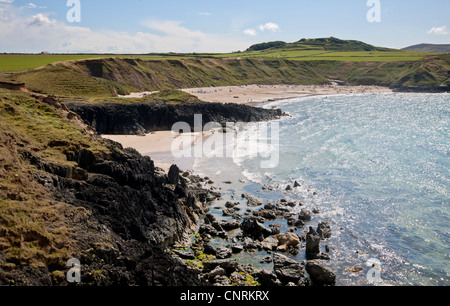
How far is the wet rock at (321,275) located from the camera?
2092cm

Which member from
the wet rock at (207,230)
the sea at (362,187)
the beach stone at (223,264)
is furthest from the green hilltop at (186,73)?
the beach stone at (223,264)

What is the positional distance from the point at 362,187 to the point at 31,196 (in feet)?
111

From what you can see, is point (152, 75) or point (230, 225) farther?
point (152, 75)

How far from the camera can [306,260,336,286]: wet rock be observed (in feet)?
68.6

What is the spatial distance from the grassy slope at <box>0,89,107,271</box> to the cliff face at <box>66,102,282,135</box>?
33407 millimetres

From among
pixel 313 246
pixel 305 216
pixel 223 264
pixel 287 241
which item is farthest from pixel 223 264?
pixel 305 216

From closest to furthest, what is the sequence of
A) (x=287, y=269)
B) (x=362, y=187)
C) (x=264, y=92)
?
1. (x=287, y=269)
2. (x=362, y=187)
3. (x=264, y=92)

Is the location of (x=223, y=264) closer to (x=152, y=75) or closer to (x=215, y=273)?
(x=215, y=273)

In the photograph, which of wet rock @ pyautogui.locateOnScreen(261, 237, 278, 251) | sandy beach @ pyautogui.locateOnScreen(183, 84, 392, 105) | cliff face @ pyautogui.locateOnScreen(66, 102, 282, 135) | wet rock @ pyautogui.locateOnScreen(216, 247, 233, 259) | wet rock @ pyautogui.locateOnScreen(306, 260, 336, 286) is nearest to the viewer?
wet rock @ pyautogui.locateOnScreen(306, 260, 336, 286)

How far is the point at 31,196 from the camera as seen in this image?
707 inches

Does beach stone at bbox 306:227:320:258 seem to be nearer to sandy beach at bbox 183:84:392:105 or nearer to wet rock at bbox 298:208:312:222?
wet rock at bbox 298:208:312:222

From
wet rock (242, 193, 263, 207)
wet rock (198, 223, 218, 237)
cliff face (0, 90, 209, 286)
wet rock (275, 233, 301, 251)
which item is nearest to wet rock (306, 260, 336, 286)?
wet rock (275, 233, 301, 251)

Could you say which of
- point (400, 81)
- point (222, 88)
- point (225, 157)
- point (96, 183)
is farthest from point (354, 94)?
point (96, 183)
